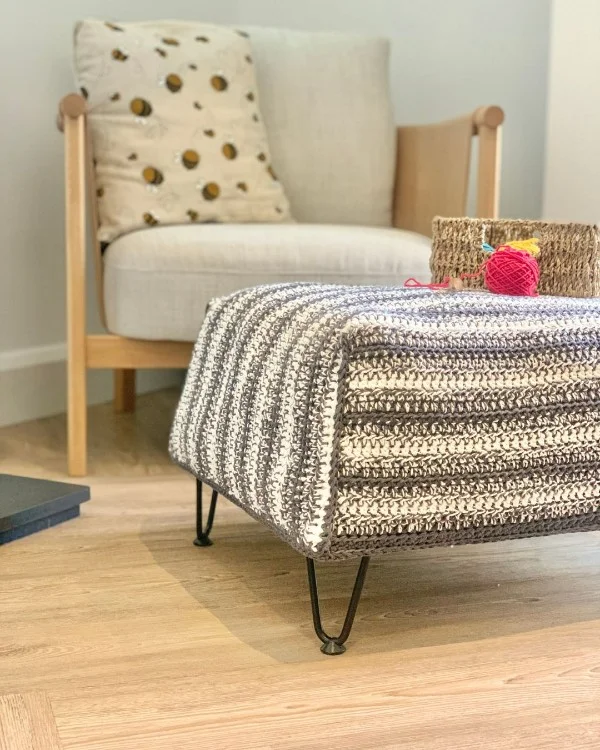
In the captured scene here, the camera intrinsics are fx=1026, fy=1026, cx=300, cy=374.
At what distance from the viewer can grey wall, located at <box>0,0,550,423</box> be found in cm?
213

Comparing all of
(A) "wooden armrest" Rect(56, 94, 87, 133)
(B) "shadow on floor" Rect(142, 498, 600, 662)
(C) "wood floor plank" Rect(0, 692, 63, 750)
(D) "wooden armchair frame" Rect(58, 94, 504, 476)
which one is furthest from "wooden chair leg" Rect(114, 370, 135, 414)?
(C) "wood floor plank" Rect(0, 692, 63, 750)

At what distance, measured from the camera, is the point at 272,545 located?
1383mm

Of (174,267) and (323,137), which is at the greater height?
(323,137)

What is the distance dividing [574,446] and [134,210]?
101cm

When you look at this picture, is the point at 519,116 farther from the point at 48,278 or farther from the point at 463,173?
the point at 48,278

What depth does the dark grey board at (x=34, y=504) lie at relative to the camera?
139 centimetres

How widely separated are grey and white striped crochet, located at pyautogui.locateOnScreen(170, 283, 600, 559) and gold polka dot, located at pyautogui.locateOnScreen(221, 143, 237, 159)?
0.85 meters

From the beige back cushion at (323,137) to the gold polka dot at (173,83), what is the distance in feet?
0.79

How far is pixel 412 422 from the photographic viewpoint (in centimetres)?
101

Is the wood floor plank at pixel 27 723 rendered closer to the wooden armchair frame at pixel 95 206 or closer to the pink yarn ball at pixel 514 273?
the pink yarn ball at pixel 514 273

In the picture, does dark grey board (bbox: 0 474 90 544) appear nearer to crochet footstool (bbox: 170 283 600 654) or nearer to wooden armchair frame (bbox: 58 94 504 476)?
wooden armchair frame (bbox: 58 94 504 476)

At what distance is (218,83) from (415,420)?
3.76ft

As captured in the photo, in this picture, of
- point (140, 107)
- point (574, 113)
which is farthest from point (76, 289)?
point (574, 113)

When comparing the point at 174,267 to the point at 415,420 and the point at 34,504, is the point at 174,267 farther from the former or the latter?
the point at 415,420
